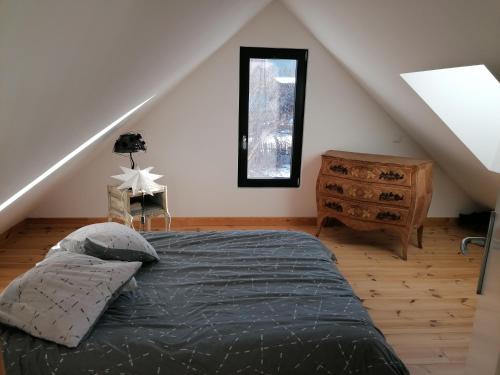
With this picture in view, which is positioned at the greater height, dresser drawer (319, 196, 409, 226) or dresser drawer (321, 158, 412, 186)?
dresser drawer (321, 158, 412, 186)

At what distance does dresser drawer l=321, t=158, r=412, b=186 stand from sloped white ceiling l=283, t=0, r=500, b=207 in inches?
19.7

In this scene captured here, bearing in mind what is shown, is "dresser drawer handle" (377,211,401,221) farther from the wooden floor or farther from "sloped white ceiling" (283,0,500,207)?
"sloped white ceiling" (283,0,500,207)

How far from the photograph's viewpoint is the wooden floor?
235 centimetres

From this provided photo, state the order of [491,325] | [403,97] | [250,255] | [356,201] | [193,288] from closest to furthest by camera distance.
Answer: [491,325], [193,288], [250,255], [403,97], [356,201]

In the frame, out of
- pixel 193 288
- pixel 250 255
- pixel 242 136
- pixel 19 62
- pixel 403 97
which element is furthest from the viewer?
pixel 242 136

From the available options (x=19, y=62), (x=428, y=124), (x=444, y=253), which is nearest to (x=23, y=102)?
(x=19, y=62)

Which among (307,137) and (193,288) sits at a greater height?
(307,137)

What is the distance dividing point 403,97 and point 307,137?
3.68 ft

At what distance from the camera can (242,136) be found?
415cm

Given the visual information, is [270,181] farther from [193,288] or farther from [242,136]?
[193,288]

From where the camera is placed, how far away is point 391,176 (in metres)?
3.52

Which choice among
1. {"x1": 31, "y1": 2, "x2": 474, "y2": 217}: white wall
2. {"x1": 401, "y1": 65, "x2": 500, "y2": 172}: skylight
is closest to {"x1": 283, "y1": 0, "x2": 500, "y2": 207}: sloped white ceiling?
{"x1": 401, "y1": 65, "x2": 500, "y2": 172}: skylight

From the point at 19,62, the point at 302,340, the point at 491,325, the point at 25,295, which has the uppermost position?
the point at 19,62

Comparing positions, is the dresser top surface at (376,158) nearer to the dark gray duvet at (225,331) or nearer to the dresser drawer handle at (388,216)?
the dresser drawer handle at (388,216)
